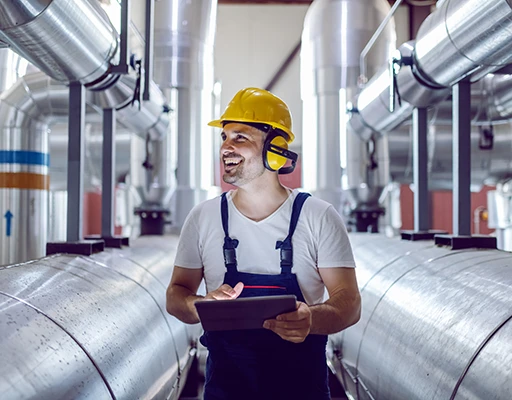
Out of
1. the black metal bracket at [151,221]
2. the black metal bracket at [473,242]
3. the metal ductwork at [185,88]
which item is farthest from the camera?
the metal ductwork at [185,88]

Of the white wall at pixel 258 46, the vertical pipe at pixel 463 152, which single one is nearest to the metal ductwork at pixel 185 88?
the vertical pipe at pixel 463 152

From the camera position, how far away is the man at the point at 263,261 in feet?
4.79

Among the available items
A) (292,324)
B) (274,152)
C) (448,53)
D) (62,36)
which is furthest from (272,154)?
(448,53)

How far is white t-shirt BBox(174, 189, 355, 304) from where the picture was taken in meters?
1.51

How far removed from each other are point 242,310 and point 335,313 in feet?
1.03

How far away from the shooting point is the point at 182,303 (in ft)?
4.91

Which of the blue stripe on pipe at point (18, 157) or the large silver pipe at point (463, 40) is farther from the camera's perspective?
the blue stripe on pipe at point (18, 157)

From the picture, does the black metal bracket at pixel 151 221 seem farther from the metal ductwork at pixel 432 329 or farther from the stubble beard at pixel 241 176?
the stubble beard at pixel 241 176

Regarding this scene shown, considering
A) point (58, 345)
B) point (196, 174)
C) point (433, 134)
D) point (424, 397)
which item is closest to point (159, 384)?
point (58, 345)

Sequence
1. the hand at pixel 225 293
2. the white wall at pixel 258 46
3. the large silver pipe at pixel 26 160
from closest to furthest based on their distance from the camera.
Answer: the hand at pixel 225 293 < the large silver pipe at pixel 26 160 < the white wall at pixel 258 46

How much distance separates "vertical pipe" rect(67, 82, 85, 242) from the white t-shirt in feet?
3.52

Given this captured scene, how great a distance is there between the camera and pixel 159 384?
→ 6.32ft

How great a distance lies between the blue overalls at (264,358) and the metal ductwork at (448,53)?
3.07 ft

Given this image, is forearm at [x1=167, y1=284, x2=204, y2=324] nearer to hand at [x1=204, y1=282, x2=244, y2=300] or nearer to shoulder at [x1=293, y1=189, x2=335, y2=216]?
hand at [x1=204, y1=282, x2=244, y2=300]
